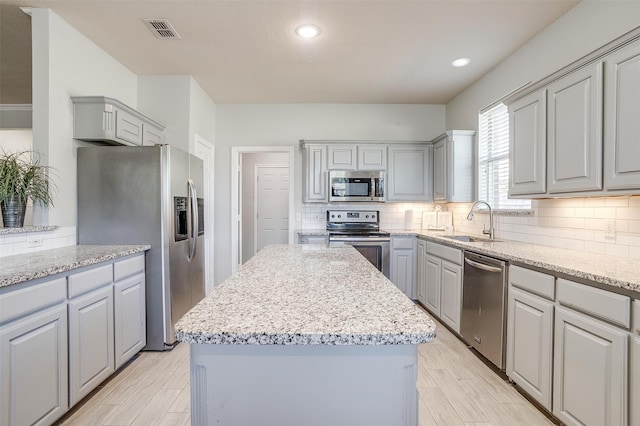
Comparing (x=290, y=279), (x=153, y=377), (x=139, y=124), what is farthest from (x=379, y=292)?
(x=139, y=124)

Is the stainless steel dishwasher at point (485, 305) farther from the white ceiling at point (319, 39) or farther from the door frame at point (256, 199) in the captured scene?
the door frame at point (256, 199)

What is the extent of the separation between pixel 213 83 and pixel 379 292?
3583mm

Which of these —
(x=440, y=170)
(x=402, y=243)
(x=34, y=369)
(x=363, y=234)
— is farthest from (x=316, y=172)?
(x=34, y=369)

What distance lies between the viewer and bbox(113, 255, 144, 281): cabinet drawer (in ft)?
7.28

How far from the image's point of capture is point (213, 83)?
381 cm

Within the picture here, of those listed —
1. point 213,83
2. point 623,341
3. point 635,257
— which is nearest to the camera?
point 623,341

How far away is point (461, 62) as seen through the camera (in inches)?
127

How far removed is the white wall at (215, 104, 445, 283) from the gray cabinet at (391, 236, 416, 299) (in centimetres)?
146

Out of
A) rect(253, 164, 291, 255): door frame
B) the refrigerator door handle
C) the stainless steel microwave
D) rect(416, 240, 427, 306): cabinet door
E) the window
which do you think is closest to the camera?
the refrigerator door handle

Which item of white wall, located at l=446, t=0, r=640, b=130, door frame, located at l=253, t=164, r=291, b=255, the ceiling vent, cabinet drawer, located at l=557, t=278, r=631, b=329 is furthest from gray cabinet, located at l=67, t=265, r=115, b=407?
door frame, located at l=253, t=164, r=291, b=255

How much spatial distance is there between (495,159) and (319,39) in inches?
85.5

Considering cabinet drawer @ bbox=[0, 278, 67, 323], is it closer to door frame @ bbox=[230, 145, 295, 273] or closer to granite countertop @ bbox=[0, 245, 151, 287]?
granite countertop @ bbox=[0, 245, 151, 287]

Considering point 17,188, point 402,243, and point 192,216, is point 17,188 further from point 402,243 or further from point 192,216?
point 402,243

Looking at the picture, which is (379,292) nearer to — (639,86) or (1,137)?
(639,86)
